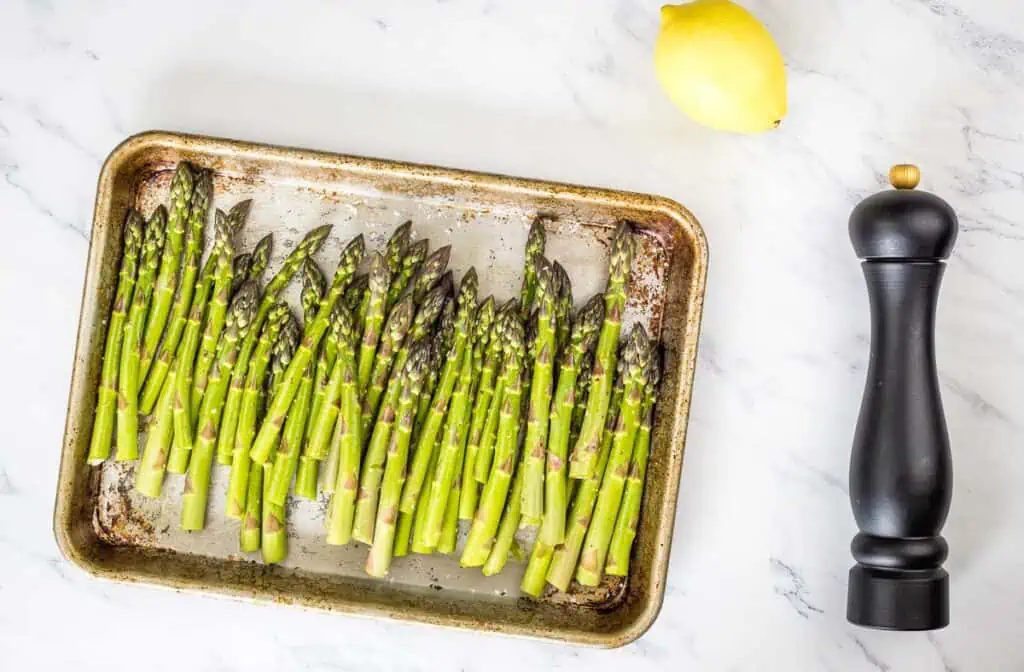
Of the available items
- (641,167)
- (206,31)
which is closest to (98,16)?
(206,31)

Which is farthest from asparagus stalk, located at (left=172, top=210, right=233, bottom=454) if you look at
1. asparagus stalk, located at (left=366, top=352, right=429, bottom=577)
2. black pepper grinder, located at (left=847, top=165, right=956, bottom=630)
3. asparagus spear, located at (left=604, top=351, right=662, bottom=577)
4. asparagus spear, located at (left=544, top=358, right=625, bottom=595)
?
black pepper grinder, located at (left=847, top=165, right=956, bottom=630)

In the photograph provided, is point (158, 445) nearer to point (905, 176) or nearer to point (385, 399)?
point (385, 399)

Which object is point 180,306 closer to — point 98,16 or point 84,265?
point 84,265

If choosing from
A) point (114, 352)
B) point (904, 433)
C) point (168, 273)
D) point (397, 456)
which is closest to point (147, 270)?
point (168, 273)

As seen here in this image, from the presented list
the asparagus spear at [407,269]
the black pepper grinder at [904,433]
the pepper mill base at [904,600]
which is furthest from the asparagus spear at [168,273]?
the pepper mill base at [904,600]

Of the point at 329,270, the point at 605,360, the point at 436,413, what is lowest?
the point at 436,413

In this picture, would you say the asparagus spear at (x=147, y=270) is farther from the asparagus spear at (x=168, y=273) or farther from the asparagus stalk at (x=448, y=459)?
the asparagus stalk at (x=448, y=459)
